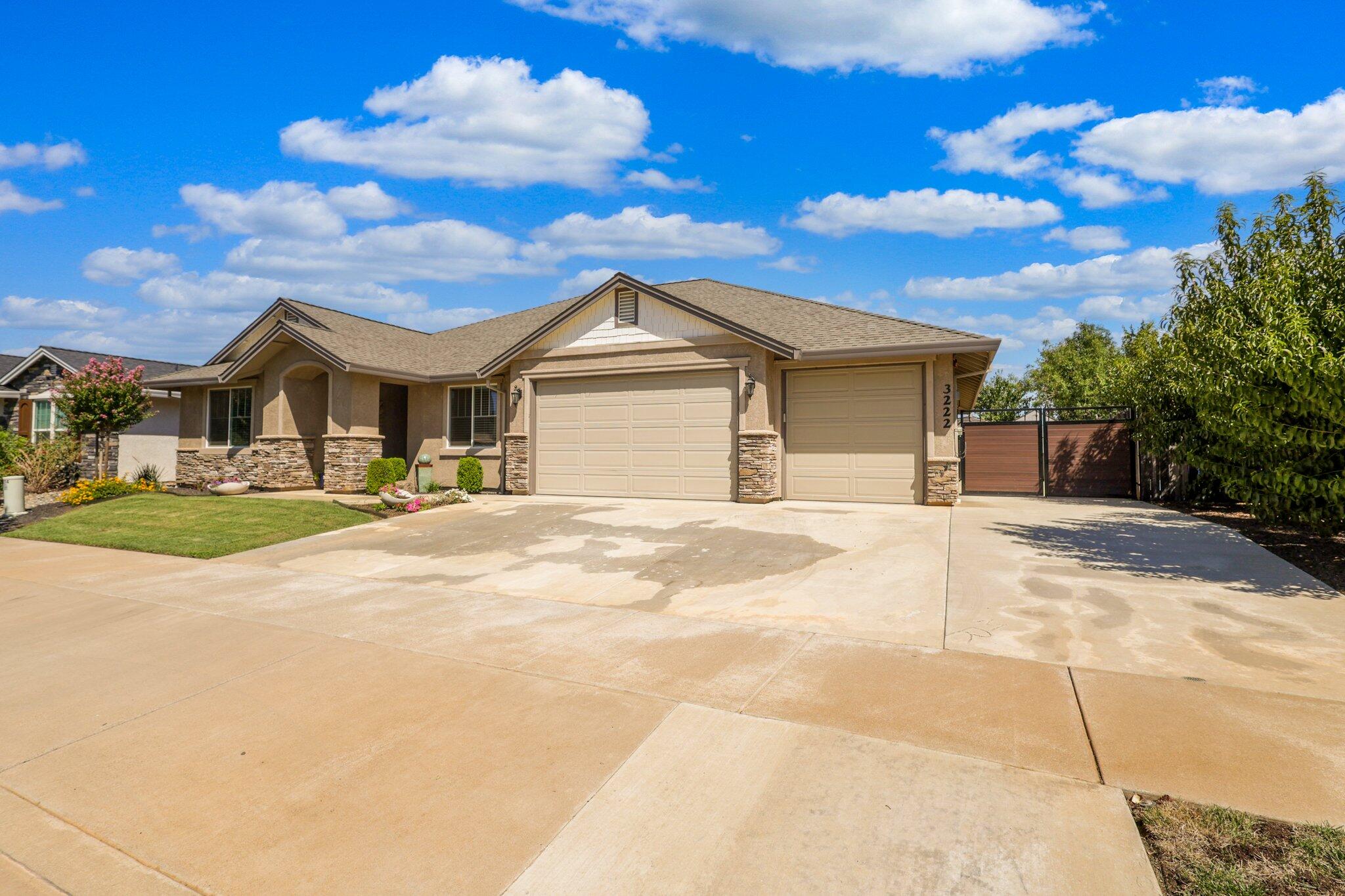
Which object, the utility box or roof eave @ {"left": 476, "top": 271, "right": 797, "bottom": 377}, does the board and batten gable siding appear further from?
the utility box

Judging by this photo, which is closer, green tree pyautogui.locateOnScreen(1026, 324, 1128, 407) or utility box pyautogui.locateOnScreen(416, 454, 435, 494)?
utility box pyautogui.locateOnScreen(416, 454, 435, 494)

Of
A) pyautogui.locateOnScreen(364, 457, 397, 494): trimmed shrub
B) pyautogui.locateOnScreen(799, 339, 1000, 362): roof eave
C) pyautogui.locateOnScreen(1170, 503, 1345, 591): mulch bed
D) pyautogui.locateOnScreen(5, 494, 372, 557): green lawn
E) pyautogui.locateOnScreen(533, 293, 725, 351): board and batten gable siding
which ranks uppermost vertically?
pyautogui.locateOnScreen(533, 293, 725, 351): board and batten gable siding

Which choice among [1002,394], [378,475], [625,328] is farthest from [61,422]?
[1002,394]

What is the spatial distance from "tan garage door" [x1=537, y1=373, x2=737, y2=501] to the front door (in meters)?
5.63

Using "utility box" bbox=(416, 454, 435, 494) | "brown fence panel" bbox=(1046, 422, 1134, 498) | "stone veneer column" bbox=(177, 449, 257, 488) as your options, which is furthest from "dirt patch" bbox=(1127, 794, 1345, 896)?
"stone veneer column" bbox=(177, 449, 257, 488)

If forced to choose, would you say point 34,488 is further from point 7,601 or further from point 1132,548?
point 1132,548

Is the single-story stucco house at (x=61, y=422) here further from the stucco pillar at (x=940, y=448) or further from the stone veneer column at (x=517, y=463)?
the stucco pillar at (x=940, y=448)

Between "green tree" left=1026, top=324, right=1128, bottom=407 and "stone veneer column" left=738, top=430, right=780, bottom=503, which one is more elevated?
"green tree" left=1026, top=324, right=1128, bottom=407

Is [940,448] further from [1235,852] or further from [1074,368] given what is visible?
[1074,368]

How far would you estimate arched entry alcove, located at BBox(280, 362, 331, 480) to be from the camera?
17891 millimetres

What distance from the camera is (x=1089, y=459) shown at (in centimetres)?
1697

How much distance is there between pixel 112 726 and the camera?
4.16 m

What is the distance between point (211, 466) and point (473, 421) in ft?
26.9

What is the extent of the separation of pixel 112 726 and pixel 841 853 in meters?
4.28
